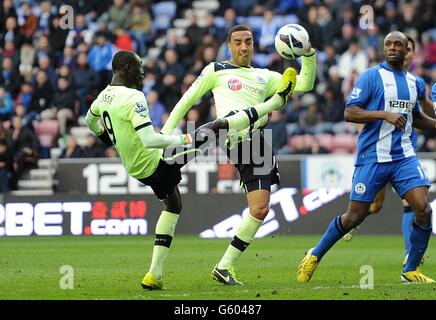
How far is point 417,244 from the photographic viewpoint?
10.7 m

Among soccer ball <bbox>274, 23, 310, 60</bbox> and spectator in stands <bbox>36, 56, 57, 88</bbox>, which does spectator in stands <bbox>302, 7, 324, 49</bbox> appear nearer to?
spectator in stands <bbox>36, 56, 57, 88</bbox>

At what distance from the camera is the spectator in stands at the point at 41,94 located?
2381cm

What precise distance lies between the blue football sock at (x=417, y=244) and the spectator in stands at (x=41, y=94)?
14372 millimetres

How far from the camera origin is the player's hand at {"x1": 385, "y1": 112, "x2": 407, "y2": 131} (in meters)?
10.3

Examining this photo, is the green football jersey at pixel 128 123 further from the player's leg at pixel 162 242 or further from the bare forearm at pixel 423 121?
the bare forearm at pixel 423 121

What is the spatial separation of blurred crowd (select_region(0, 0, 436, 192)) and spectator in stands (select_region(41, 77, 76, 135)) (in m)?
0.03

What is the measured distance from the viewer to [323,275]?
11867 millimetres

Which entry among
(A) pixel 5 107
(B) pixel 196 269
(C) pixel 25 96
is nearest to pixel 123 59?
(B) pixel 196 269

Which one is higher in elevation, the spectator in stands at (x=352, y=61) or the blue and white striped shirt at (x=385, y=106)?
the spectator in stands at (x=352, y=61)

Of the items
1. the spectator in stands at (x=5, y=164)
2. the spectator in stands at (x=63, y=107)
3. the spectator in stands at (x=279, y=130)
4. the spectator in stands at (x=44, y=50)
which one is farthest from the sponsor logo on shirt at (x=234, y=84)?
the spectator in stands at (x=44, y=50)

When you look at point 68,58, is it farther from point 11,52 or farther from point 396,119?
point 396,119

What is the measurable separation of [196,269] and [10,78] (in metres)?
13.2

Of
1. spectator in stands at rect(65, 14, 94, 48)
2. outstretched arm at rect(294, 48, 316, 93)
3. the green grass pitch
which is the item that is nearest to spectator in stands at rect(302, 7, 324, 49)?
spectator in stands at rect(65, 14, 94, 48)
